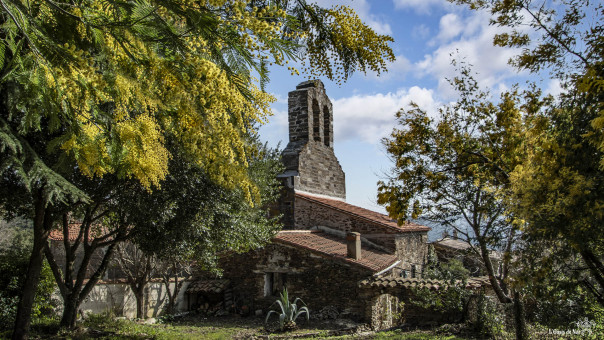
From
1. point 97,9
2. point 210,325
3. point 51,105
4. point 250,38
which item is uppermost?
point 97,9

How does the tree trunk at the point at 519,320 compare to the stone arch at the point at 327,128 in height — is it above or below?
below

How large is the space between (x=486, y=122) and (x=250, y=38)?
5.56m

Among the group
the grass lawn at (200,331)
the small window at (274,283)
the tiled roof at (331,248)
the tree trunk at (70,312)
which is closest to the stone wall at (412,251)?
the tiled roof at (331,248)

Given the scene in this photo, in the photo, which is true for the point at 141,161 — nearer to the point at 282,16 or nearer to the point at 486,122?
the point at 282,16

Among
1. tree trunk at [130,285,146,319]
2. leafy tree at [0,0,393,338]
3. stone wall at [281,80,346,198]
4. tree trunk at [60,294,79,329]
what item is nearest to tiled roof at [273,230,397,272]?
stone wall at [281,80,346,198]

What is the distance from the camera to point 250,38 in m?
4.11

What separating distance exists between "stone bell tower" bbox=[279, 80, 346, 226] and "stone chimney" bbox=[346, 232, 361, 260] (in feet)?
15.4

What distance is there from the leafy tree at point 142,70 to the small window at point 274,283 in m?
12.4

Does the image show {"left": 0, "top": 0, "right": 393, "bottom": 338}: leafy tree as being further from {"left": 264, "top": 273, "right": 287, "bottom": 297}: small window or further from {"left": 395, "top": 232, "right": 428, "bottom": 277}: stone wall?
{"left": 395, "top": 232, "right": 428, "bottom": 277}: stone wall

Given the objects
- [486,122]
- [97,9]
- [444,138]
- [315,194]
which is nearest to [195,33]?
[97,9]

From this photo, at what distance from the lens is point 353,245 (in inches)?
617

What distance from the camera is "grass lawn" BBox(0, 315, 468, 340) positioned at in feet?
32.6

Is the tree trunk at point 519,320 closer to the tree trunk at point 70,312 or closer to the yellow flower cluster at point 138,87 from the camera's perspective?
the yellow flower cluster at point 138,87

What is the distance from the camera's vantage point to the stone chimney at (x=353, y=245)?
15495 mm
